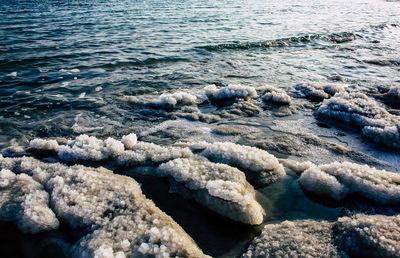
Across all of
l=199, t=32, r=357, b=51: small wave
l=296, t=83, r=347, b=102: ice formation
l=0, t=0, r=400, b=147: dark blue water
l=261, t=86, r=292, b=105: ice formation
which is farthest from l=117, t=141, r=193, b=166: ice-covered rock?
l=199, t=32, r=357, b=51: small wave

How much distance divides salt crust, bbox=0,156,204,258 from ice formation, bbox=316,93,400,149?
4.85 meters

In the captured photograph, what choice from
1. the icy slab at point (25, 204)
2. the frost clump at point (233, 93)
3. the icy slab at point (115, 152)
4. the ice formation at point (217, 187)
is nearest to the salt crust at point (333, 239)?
the ice formation at point (217, 187)

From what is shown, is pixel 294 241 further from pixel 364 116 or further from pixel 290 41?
pixel 290 41

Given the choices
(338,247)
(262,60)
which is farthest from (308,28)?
(338,247)

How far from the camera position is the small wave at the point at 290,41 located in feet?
46.8

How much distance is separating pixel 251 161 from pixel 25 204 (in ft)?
10.8

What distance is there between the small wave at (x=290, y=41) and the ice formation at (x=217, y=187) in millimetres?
10803

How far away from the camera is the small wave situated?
14.2m

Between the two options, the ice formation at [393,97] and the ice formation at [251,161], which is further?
the ice formation at [393,97]

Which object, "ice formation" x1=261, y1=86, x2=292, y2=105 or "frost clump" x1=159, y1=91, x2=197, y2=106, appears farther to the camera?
"ice formation" x1=261, y1=86, x2=292, y2=105

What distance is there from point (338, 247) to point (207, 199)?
1.61m

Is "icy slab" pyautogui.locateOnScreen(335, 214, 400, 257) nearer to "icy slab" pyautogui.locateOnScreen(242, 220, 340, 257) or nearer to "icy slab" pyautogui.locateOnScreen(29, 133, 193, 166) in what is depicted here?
"icy slab" pyautogui.locateOnScreen(242, 220, 340, 257)

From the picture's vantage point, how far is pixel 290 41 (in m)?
15.6

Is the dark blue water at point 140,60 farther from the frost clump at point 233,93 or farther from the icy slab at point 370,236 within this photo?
the icy slab at point 370,236
